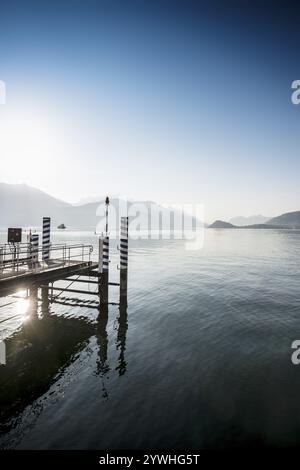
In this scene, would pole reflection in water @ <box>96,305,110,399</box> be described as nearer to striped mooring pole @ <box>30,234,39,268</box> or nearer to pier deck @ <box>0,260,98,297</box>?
pier deck @ <box>0,260,98,297</box>

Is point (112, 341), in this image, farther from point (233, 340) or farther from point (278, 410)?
point (278, 410)

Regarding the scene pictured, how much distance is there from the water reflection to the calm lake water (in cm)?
7

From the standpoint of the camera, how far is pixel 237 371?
1551 centimetres

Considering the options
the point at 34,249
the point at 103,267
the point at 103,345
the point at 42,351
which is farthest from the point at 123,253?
the point at 42,351

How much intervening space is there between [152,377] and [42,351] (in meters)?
8.07

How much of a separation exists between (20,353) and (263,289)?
2931 cm

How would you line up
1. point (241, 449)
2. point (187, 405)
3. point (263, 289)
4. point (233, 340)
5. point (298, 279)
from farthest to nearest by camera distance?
1. point (298, 279)
2. point (263, 289)
3. point (233, 340)
4. point (187, 405)
5. point (241, 449)

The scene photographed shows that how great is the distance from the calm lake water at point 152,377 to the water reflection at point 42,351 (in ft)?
0.23

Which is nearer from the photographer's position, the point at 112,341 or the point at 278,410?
the point at 278,410

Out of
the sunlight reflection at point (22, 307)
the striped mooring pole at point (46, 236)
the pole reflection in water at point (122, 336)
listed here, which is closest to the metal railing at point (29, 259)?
the striped mooring pole at point (46, 236)

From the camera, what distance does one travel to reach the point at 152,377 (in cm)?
1480

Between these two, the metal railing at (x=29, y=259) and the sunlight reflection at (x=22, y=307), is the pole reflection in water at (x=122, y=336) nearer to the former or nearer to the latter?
the metal railing at (x=29, y=259)
